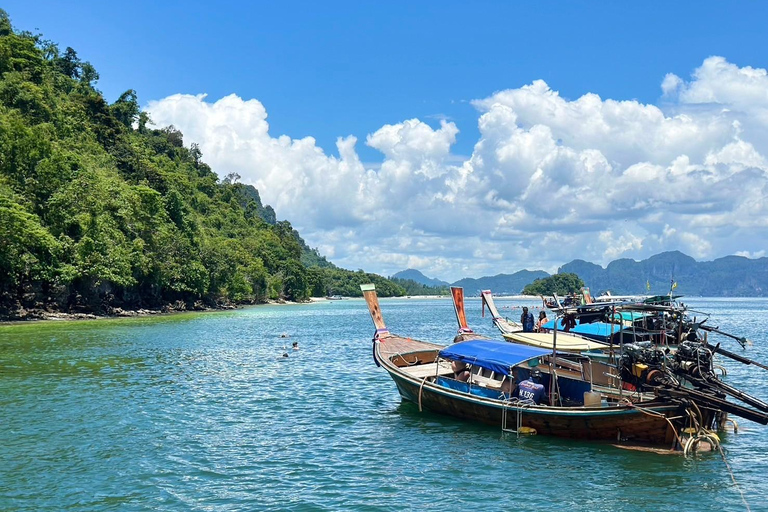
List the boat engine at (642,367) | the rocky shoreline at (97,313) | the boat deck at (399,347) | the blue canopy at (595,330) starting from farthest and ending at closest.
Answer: the rocky shoreline at (97,313), the blue canopy at (595,330), the boat deck at (399,347), the boat engine at (642,367)

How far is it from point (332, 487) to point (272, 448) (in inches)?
159

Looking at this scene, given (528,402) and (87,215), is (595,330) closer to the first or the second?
(528,402)

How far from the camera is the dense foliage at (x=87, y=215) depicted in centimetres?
6273

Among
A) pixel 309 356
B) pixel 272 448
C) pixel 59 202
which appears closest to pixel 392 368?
pixel 272 448

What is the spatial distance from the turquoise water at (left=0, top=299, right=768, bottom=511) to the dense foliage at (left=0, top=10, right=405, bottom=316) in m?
36.7

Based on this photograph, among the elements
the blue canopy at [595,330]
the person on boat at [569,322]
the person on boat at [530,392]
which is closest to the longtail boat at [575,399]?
the person on boat at [530,392]

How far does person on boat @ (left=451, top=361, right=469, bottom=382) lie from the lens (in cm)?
2266

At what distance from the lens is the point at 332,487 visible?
14.9m

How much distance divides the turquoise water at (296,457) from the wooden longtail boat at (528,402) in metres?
0.56

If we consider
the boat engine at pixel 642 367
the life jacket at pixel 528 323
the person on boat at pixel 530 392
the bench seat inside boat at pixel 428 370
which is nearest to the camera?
the boat engine at pixel 642 367

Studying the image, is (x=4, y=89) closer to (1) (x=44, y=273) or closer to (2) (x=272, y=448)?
(1) (x=44, y=273)

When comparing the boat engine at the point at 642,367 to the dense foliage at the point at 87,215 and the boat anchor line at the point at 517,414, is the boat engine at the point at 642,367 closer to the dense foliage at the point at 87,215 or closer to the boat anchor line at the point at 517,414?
the boat anchor line at the point at 517,414

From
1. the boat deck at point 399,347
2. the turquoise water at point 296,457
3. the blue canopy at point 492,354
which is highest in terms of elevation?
the blue canopy at point 492,354

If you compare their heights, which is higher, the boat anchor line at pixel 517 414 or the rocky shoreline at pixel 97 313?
the rocky shoreline at pixel 97 313
